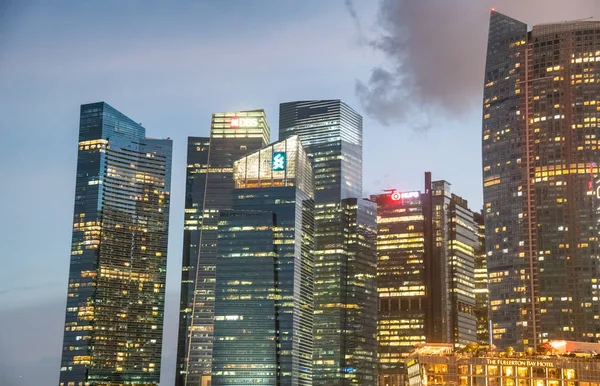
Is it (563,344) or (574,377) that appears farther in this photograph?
(563,344)

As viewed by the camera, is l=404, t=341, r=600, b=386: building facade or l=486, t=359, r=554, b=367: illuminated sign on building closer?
l=404, t=341, r=600, b=386: building facade

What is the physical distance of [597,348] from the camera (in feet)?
579

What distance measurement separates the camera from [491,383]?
153250 millimetres

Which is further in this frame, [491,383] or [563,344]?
[563,344]

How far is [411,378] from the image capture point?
568ft

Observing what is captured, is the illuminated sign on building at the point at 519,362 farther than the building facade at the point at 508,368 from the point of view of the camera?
Yes

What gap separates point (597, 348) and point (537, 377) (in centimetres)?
2949

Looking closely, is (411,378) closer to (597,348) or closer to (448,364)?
(448,364)

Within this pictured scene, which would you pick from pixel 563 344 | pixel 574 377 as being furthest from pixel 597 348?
pixel 574 377

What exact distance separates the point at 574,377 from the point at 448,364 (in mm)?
19612

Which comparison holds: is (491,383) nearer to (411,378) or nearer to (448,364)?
(448,364)

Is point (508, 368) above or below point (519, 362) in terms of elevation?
below

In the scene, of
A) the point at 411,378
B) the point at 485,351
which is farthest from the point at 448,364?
the point at 411,378

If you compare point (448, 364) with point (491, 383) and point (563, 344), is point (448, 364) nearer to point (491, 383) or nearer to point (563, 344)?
point (491, 383)
